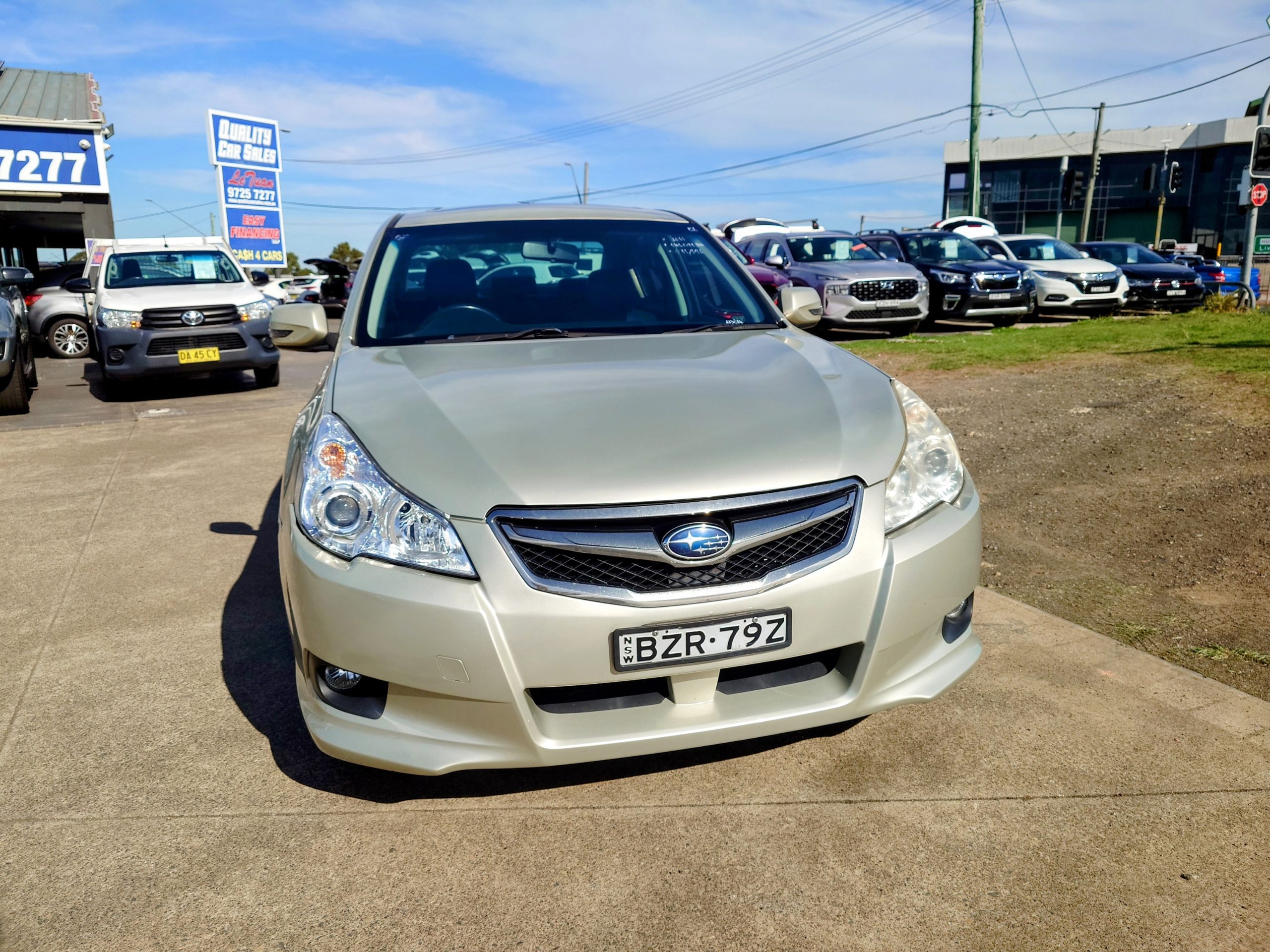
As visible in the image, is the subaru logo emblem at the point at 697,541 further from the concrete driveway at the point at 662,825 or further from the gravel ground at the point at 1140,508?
the gravel ground at the point at 1140,508

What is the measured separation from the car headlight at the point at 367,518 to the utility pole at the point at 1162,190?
26441 millimetres

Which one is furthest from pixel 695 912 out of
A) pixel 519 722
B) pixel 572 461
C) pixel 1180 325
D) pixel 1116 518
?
pixel 1180 325

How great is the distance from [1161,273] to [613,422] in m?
18.2

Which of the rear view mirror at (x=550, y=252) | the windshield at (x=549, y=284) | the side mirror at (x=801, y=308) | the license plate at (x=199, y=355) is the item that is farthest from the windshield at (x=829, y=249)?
the rear view mirror at (x=550, y=252)

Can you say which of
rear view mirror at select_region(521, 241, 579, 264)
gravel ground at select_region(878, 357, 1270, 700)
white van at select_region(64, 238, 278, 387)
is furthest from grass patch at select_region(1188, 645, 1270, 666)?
white van at select_region(64, 238, 278, 387)

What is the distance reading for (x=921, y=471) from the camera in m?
2.69

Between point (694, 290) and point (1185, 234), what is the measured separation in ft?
243

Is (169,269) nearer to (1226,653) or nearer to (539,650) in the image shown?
(539,650)

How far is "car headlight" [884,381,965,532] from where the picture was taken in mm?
2547

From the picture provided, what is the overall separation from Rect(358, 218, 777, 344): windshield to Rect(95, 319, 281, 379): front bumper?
7550 mm

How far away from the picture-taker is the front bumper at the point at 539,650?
2.25m

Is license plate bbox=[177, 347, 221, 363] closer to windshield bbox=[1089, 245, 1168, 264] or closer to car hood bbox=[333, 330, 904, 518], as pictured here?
car hood bbox=[333, 330, 904, 518]

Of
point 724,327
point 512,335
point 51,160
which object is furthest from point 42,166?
point 724,327

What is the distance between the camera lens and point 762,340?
11.4 feet
